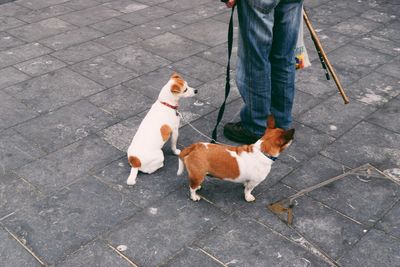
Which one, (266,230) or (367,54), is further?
(367,54)

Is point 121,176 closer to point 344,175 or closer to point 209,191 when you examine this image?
point 209,191

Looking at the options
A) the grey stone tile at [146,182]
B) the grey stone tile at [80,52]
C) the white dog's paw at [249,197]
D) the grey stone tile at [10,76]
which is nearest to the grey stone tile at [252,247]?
the white dog's paw at [249,197]

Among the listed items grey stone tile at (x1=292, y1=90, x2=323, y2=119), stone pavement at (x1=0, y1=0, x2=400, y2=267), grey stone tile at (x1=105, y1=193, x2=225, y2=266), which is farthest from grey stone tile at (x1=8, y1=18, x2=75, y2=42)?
grey stone tile at (x1=105, y1=193, x2=225, y2=266)

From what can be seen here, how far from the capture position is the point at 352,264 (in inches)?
140

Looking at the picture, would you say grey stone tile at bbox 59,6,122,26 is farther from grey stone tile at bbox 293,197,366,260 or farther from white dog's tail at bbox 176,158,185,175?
grey stone tile at bbox 293,197,366,260

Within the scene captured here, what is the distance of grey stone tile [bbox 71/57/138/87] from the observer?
6.20 m

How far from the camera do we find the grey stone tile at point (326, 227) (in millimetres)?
3727

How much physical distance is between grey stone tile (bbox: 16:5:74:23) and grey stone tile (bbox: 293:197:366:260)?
5.77 m

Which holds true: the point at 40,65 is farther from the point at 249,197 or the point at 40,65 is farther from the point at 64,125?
the point at 249,197

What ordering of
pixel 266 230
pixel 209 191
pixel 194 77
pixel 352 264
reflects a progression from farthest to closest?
pixel 194 77 → pixel 209 191 → pixel 266 230 → pixel 352 264

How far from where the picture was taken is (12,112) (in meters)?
5.47

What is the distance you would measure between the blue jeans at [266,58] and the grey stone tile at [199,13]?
3.55m

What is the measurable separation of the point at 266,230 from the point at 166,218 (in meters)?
0.80

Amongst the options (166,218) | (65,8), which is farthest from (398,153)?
(65,8)
